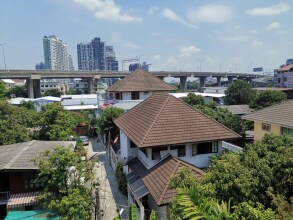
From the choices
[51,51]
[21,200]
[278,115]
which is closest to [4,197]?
[21,200]

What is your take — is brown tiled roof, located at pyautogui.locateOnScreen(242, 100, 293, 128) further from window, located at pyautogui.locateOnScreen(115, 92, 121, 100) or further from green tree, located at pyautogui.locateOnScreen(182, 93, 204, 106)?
window, located at pyautogui.locateOnScreen(115, 92, 121, 100)

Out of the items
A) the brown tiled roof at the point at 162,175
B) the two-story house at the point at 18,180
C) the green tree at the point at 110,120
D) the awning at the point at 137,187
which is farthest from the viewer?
the green tree at the point at 110,120

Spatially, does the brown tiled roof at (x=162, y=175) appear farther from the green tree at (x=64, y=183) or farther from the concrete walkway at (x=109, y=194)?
the green tree at (x=64, y=183)

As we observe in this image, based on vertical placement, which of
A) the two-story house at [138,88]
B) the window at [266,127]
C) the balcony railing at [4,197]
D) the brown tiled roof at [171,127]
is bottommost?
the balcony railing at [4,197]

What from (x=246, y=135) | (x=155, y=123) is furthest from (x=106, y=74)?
(x=155, y=123)

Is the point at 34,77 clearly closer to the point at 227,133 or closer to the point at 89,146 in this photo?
the point at 89,146

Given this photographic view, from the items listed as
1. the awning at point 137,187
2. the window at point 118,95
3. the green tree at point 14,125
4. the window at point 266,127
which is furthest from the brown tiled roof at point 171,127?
the window at point 118,95

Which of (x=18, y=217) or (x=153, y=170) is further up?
(x=153, y=170)
